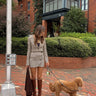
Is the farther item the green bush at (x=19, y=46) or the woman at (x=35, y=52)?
the green bush at (x=19, y=46)

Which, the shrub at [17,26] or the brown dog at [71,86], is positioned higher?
the shrub at [17,26]

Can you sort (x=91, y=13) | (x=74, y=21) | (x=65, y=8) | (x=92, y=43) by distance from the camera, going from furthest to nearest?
(x=65, y=8) < (x=91, y=13) < (x=74, y=21) < (x=92, y=43)

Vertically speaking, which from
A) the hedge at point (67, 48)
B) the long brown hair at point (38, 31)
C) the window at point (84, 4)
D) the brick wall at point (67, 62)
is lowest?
the brick wall at point (67, 62)

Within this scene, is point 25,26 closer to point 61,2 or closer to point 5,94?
point 5,94

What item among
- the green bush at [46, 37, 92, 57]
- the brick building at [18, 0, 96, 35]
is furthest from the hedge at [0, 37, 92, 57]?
the brick building at [18, 0, 96, 35]

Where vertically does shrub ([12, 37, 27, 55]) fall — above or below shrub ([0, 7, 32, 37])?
below

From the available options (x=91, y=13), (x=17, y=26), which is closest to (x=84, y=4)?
(x=91, y=13)

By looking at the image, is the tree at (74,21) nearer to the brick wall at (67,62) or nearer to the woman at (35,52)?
the brick wall at (67,62)

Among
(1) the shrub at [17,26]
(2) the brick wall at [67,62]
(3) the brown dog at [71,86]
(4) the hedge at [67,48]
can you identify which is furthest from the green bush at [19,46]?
(3) the brown dog at [71,86]

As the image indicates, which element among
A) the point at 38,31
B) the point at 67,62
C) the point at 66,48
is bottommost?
the point at 67,62

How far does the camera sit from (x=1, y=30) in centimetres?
975

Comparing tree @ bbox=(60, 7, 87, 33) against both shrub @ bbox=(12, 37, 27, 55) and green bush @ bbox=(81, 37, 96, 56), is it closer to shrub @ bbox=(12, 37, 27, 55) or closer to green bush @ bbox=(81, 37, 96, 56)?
green bush @ bbox=(81, 37, 96, 56)

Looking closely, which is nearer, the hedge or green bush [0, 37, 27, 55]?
the hedge

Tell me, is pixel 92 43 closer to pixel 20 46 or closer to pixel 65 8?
pixel 20 46
